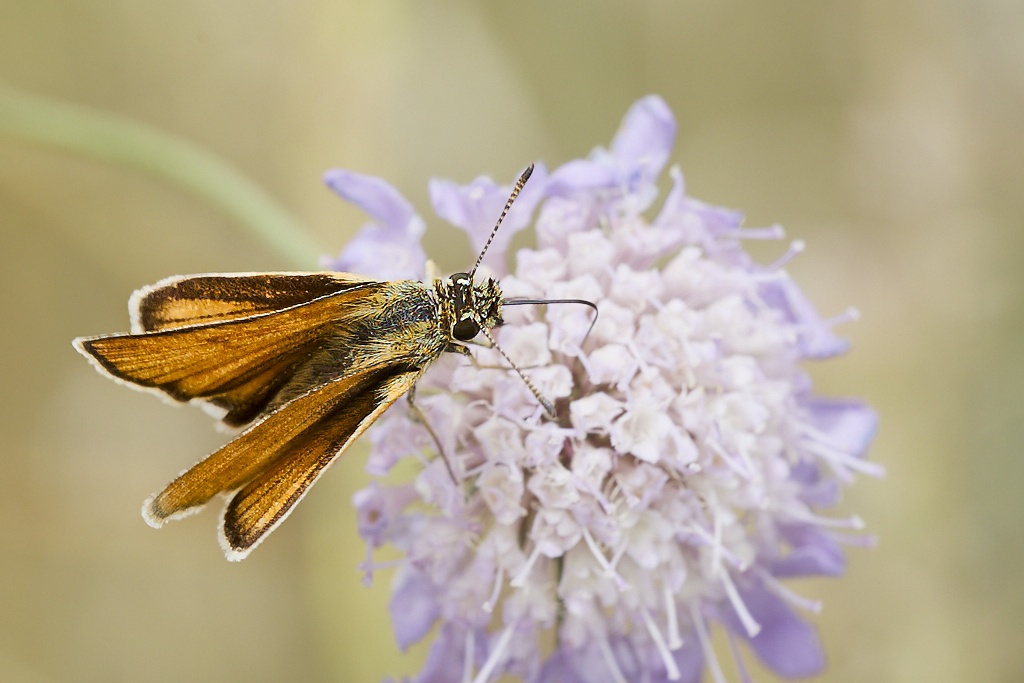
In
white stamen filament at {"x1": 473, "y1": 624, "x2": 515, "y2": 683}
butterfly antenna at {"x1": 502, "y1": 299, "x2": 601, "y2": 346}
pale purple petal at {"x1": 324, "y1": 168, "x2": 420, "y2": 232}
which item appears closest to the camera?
butterfly antenna at {"x1": 502, "y1": 299, "x2": 601, "y2": 346}

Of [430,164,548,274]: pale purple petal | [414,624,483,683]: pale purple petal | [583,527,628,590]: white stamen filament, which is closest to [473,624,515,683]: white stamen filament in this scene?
[414,624,483,683]: pale purple petal

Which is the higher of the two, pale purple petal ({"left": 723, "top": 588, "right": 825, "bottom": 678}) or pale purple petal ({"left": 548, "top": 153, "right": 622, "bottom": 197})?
pale purple petal ({"left": 548, "top": 153, "right": 622, "bottom": 197})

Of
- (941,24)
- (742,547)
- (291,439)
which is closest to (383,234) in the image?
(291,439)

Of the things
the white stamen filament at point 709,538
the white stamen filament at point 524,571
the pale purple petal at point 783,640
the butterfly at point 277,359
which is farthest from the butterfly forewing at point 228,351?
the pale purple petal at point 783,640

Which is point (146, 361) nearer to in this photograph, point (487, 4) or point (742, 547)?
point (742, 547)

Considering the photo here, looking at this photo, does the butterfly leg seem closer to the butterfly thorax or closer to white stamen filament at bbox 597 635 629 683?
the butterfly thorax

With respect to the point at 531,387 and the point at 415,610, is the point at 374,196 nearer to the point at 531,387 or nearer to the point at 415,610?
the point at 531,387

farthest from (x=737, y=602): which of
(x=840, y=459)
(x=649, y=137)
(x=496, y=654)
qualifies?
(x=649, y=137)
